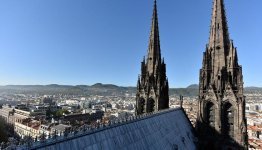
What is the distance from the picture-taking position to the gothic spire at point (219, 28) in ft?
117

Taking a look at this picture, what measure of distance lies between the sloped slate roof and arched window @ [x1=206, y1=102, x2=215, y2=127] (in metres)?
6.14

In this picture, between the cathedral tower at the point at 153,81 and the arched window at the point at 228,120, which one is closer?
the arched window at the point at 228,120

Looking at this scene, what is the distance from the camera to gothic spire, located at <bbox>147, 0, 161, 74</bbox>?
41.2 metres

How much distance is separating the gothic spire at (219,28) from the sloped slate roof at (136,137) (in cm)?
1228

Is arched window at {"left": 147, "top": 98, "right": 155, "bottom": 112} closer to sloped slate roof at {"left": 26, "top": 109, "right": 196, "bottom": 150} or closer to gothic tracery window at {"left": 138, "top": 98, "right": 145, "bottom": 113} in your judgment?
gothic tracery window at {"left": 138, "top": 98, "right": 145, "bottom": 113}

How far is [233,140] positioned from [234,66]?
31.2 ft

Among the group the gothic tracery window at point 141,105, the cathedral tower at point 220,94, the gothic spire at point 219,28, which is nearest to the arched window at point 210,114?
the cathedral tower at point 220,94

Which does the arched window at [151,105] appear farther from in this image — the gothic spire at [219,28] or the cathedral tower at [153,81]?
the gothic spire at [219,28]

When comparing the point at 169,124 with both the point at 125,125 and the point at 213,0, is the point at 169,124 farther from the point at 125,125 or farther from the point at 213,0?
the point at 213,0

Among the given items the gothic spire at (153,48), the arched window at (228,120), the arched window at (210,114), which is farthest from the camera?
the gothic spire at (153,48)

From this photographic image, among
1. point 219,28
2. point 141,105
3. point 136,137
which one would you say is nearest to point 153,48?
point 141,105

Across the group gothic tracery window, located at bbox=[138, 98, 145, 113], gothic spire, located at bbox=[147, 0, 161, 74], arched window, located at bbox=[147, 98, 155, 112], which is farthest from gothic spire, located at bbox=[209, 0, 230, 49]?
gothic tracery window, located at bbox=[138, 98, 145, 113]

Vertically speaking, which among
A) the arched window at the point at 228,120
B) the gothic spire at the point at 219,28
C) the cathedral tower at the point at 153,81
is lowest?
the arched window at the point at 228,120

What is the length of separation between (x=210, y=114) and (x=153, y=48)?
13283mm
